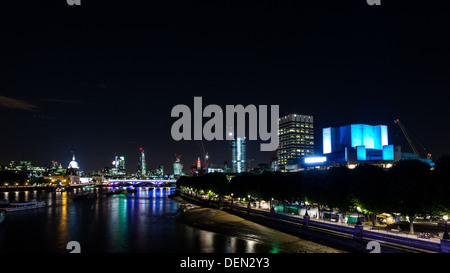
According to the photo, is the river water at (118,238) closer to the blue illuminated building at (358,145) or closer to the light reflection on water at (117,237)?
the light reflection on water at (117,237)

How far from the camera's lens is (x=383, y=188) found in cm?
4203

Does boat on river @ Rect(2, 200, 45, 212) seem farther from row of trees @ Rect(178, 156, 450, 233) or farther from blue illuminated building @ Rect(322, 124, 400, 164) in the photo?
blue illuminated building @ Rect(322, 124, 400, 164)

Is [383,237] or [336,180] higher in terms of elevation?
[336,180]

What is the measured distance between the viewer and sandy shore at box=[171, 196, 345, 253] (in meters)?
39.4

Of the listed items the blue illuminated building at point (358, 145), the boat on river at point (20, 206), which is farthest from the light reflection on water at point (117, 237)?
the blue illuminated building at point (358, 145)

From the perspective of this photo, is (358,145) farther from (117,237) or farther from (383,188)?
(117,237)

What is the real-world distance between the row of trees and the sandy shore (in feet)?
27.2

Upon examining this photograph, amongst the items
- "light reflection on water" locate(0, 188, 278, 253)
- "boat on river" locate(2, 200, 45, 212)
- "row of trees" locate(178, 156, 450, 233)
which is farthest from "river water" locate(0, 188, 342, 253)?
"boat on river" locate(2, 200, 45, 212)

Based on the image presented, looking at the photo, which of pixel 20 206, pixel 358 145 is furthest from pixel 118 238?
pixel 358 145

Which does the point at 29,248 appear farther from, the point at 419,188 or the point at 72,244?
the point at 419,188
